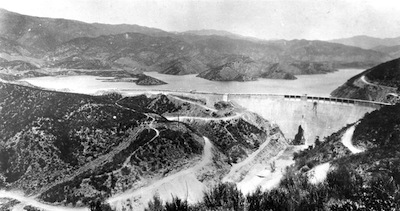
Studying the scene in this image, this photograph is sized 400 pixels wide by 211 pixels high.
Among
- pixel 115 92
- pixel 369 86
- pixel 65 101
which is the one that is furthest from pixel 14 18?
pixel 369 86

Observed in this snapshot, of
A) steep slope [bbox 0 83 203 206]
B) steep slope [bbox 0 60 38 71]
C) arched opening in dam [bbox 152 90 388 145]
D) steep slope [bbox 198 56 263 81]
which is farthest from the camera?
steep slope [bbox 198 56 263 81]

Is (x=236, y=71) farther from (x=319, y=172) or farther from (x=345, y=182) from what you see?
(x=345, y=182)

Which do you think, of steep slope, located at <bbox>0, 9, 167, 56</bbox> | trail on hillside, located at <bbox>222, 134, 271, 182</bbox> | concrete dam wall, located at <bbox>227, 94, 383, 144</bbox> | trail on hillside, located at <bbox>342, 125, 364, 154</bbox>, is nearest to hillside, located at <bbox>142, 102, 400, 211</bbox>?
trail on hillside, located at <bbox>342, 125, 364, 154</bbox>

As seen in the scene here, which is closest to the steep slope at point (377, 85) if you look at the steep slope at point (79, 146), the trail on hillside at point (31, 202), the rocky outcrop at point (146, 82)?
the steep slope at point (79, 146)

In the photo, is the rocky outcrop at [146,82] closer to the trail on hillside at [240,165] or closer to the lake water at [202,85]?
the lake water at [202,85]

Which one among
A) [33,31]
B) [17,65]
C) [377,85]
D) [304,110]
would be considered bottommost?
[304,110]

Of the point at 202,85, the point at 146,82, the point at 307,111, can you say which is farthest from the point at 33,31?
the point at 307,111

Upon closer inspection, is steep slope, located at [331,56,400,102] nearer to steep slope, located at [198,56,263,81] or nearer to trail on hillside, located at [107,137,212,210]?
trail on hillside, located at [107,137,212,210]
